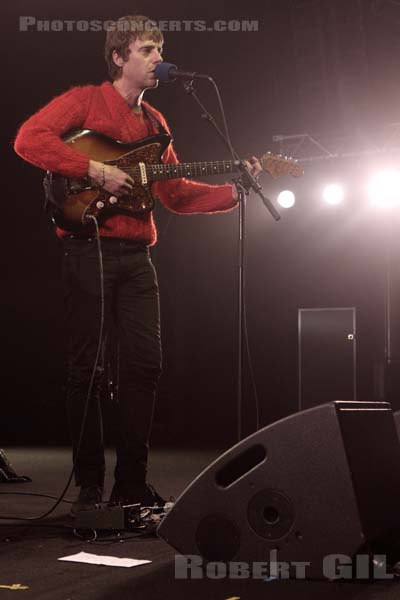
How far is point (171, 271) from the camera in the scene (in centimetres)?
910

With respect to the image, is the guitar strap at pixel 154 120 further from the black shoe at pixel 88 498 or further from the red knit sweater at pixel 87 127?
the black shoe at pixel 88 498

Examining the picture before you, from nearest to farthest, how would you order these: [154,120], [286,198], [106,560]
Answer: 1. [106,560]
2. [154,120]
3. [286,198]

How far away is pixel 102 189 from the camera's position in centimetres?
284

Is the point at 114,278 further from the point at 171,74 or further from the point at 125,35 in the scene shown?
the point at 125,35

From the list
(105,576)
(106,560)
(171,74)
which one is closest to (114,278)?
(171,74)

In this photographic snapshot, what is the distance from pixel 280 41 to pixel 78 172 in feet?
13.6

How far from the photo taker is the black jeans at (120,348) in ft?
9.45

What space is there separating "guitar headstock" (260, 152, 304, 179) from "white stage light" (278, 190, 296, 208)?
5328 millimetres

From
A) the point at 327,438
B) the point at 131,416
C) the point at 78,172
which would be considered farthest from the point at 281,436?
the point at 78,172

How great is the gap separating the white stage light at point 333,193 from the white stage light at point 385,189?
1.11 ft

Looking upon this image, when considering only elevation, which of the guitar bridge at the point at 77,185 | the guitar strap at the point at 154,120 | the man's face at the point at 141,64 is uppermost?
the man's face at the point at 141,64

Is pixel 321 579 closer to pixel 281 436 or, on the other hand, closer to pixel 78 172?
pixel 281 436

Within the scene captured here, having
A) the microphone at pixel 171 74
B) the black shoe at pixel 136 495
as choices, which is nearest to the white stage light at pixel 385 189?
the microphone at pixel 171 74

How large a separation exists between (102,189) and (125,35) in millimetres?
625
